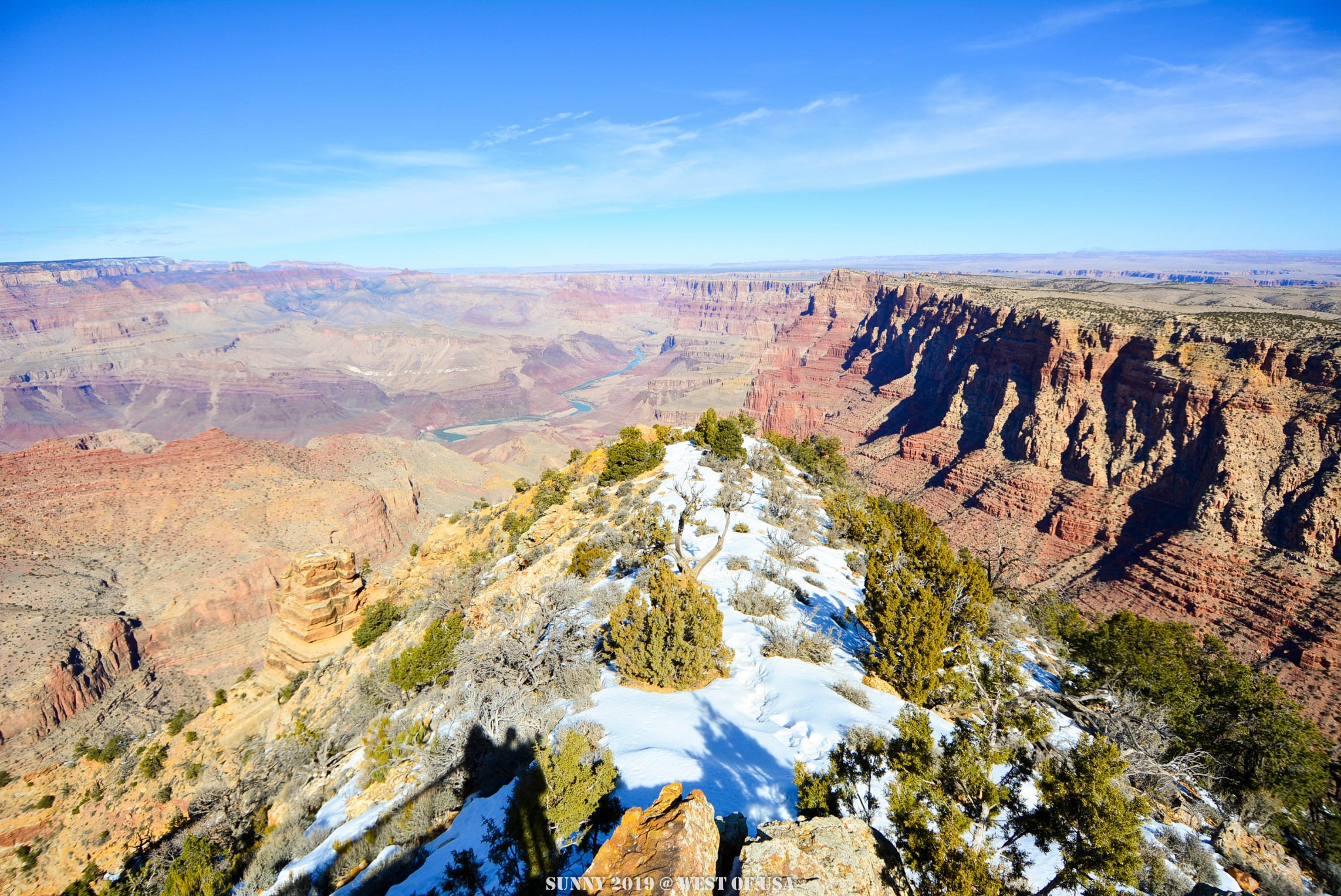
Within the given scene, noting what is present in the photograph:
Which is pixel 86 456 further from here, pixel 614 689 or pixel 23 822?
pixel 614 689

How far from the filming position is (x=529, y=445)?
123m

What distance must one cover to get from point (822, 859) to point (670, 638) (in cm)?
560

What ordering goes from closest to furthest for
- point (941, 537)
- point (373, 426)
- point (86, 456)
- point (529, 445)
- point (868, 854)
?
point (868, 854) < point (941, 537) < point (86, 456) < point (529, 445) < point (373, 426)

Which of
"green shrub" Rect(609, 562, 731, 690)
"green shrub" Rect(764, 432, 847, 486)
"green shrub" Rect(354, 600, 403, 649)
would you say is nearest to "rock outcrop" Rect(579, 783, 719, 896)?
"green shrub" Rect(609, 562, 731, 690)

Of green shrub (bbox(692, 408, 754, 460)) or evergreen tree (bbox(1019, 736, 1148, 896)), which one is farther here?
green shrub (bbox(692, 408, 754, 460))

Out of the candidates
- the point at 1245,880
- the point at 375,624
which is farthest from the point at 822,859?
the point at 375,624

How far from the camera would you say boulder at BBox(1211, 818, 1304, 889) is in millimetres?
8422

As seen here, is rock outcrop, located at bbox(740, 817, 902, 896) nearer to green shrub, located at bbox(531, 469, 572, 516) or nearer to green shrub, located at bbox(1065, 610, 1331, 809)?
green shrub, located at bbox(1065, 610, 1331, 809)

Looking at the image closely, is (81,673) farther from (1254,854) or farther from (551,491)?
(1254,854)

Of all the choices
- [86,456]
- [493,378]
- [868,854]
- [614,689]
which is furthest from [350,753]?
[493,378]

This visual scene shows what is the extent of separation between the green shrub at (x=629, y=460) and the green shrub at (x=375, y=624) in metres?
Result: 11.4

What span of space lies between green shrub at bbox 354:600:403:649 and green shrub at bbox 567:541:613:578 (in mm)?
10826

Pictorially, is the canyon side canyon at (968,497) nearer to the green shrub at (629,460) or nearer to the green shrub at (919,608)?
the green shrub at (919,608)

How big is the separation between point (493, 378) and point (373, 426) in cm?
5265
